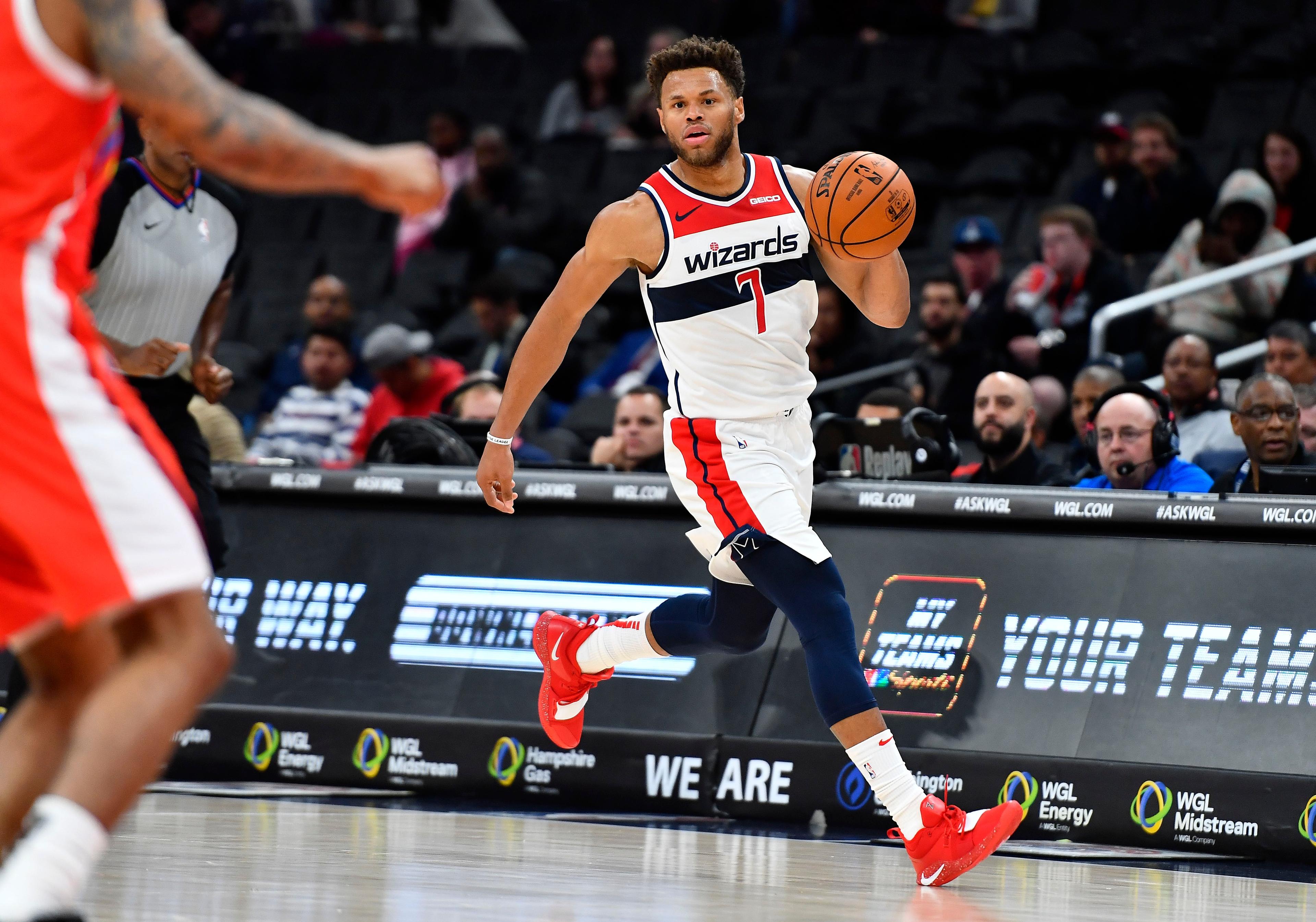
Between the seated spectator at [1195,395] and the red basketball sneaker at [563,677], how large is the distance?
3.42 meters

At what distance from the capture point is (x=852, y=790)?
6312 millimetres

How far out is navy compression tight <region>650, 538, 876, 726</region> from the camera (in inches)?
201

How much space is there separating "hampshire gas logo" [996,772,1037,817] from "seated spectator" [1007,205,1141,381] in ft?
14.0

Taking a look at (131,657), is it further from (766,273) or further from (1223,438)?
(1223,438)

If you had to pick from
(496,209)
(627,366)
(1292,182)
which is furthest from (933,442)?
(496,209)

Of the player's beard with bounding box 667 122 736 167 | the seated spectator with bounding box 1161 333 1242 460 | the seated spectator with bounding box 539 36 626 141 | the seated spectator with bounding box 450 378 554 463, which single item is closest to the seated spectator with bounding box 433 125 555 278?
the seated spectator with bounding box 539 36 626 141

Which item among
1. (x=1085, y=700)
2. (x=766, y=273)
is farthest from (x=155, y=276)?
(x=1085, y=700)

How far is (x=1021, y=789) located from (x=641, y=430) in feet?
8.94

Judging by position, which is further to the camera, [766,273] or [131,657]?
[766,273]

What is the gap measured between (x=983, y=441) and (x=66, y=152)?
5.24 m

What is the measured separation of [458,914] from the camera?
4.09 m

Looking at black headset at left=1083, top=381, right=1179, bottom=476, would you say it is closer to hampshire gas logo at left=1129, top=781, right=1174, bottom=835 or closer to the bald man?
the bald man

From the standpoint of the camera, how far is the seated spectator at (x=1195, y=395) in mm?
8242

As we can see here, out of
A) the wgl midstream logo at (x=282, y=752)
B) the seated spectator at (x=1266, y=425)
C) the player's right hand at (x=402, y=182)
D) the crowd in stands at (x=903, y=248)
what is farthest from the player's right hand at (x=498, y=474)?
the seated spectator at (x=1266, y=425)
